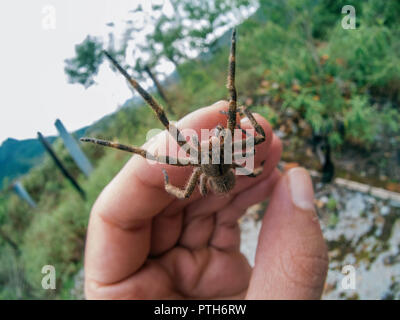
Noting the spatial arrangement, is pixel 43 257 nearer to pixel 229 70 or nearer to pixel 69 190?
pixel 69 190

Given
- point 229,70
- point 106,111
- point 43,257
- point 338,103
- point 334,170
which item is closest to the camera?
point 229,70

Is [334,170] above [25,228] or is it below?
above

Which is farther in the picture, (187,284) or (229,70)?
(187,284)

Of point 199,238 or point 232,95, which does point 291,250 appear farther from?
point 232,95

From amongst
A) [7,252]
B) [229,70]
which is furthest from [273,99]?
[7,252]

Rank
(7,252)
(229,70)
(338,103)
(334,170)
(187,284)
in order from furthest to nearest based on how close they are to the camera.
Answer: (7,252) < (334,170) < (338,103) < (187,284) < (229,70)

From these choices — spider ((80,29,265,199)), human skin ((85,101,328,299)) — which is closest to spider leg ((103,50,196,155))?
spider ((80,29,265,199))

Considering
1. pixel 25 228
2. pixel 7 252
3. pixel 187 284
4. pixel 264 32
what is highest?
pixel 264 32
